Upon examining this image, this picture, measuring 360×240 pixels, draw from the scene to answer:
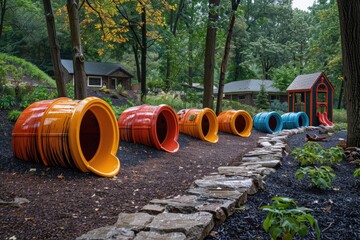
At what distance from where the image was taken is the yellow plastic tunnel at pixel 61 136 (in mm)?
3523

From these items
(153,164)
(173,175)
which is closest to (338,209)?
(173,175)

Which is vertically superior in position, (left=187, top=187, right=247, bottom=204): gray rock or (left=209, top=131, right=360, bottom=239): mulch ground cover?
(left=187, top=187, right=247, bottom=204): gray rock

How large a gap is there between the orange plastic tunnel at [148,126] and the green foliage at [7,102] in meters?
2.54

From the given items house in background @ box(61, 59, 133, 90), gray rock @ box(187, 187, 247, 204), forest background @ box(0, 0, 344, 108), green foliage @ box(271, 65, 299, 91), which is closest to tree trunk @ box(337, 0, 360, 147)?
gray rock @ box(187, 187, 247, 204)

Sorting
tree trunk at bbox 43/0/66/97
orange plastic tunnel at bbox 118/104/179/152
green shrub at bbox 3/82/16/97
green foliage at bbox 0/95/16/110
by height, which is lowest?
orange plastic tunnel at bbox 118/104/179/152

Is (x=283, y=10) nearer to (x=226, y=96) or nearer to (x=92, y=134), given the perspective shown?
(x=226, y=96)

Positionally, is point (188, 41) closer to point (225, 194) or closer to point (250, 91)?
point (250, 91)

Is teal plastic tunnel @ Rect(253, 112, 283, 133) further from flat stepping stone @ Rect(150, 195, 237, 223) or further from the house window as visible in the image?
the house window

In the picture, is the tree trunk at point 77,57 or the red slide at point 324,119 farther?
the red slide at point 324,119

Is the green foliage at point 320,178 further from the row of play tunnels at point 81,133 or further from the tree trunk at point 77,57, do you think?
the tree trunk at point 77,57

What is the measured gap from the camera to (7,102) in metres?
6.55

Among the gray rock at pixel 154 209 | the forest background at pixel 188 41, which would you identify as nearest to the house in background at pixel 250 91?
the forest background at pixel 188 41

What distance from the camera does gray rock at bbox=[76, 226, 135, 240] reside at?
186 cm

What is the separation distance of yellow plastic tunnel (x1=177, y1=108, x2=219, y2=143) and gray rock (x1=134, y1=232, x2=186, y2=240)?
19.2 ft
